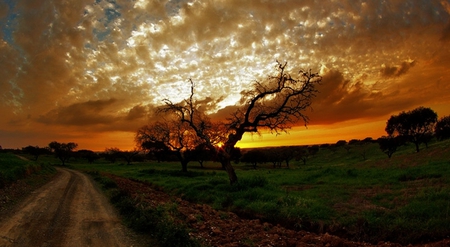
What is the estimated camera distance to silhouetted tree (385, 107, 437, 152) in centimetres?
6488

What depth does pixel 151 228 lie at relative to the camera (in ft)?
40.2

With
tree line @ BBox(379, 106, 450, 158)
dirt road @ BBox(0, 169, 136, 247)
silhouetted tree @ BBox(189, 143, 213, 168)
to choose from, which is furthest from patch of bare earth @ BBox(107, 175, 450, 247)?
tree line @ BBox(379, 106, 450, 158)

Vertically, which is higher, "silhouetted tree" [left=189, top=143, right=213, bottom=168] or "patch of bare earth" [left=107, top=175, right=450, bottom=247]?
"silhouetted tree" [left=189, top=143, right=213, bottom=168]

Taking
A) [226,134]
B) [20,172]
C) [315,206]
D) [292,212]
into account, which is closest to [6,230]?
[292,212]

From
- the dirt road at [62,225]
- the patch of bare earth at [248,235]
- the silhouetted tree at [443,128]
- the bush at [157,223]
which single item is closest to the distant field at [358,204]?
the patch of bare earth at [248,235]

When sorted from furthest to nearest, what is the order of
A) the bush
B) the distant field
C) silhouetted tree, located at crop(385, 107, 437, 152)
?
silhouetted tree, located at crop(385, 107, 437, 152)
the distant field
the bush

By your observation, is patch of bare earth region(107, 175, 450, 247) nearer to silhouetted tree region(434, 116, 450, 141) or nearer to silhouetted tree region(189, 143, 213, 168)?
silhouetted tree region(189, 143, 213, 168)

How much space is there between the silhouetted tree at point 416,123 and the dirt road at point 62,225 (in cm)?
7078

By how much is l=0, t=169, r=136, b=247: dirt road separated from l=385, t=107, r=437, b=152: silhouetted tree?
232 ft

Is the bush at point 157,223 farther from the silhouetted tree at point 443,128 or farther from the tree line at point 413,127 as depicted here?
the silhouetted tree at point 443,128

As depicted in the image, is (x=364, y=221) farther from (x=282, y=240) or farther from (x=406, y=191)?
(x=406, y=191)

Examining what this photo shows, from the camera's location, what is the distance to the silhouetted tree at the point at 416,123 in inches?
2554

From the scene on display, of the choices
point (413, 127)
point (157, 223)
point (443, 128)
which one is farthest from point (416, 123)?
point (157, 223)

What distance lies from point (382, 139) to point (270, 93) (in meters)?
60.4
